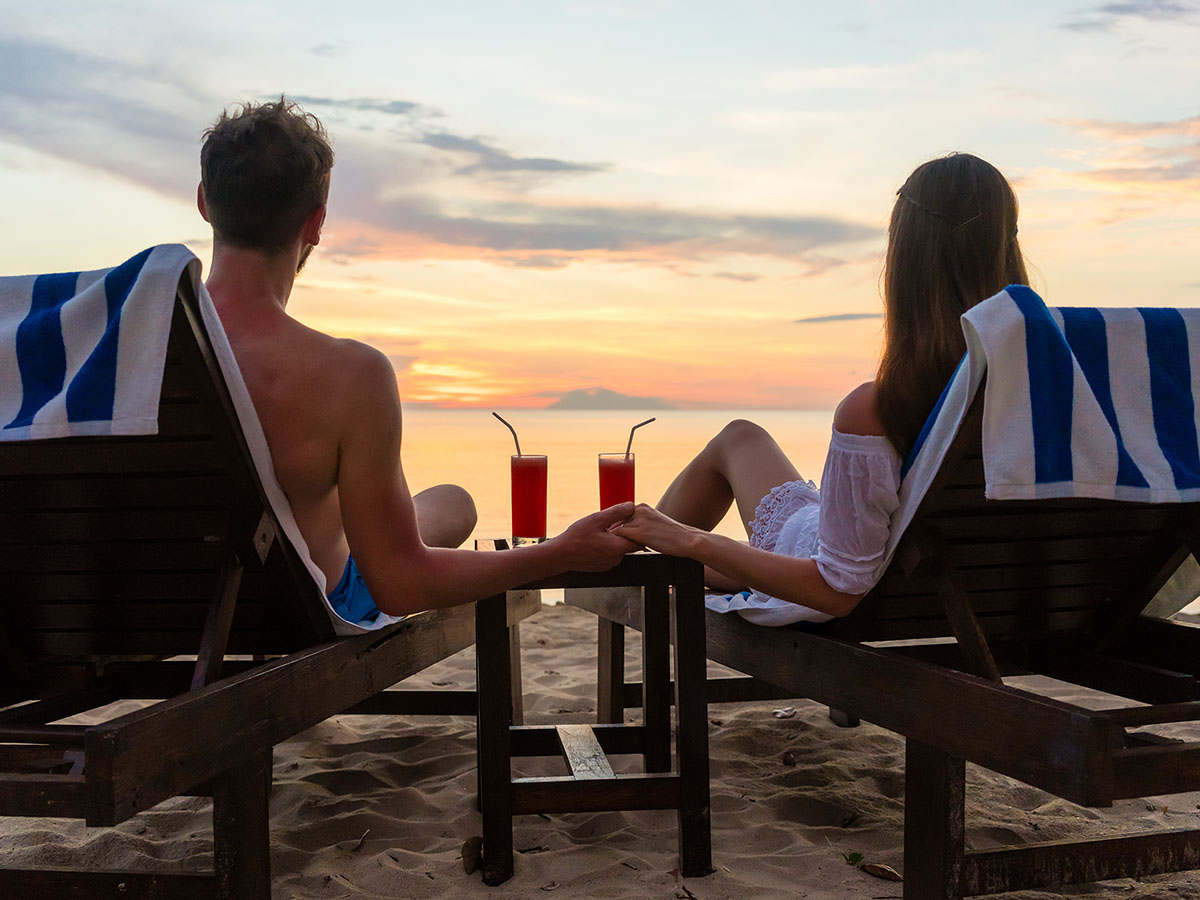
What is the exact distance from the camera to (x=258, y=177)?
1.85 meters

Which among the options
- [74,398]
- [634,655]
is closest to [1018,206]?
[74,398]

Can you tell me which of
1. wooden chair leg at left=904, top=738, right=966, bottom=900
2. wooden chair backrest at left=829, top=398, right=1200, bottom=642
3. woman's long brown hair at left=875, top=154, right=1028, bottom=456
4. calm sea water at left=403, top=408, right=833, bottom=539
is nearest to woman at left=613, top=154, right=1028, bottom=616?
woman's long brown hair at left=875, top=154, right=1028, bottom=456

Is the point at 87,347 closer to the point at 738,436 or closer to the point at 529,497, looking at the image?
the point at 529,497

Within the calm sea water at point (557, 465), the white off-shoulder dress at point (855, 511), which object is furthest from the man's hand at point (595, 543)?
the calm sea water at point (557, 465)

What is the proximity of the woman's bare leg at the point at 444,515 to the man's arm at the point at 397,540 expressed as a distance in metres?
0.52

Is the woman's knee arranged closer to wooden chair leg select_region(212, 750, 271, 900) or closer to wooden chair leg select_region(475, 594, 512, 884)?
wooden chair leg select_region(475, 594, 512, 884)

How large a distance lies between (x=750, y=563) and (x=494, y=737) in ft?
2.23

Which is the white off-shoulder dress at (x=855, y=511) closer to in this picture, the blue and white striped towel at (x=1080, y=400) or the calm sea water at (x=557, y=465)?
the blue and white striped towel at (x=1080, y=400)

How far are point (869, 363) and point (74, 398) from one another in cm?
147

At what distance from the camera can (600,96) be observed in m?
10.2

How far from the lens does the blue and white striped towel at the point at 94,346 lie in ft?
4.63

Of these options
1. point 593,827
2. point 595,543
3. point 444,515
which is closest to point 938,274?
point 595,543

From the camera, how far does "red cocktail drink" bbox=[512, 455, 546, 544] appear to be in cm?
275

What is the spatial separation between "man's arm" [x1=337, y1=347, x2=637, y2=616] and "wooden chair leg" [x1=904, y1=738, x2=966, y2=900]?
76 cm
